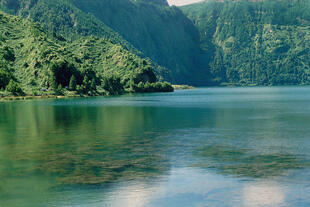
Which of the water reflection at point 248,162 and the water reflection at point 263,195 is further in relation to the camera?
the water reflection at point 248,162

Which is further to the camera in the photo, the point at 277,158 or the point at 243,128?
the point at 243,128

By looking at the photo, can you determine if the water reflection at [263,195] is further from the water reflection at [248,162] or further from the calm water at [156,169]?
the water reflection at [248,162]

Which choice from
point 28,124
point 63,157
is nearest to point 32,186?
point 63,157

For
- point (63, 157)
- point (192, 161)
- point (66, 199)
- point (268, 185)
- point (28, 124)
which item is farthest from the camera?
point (28, 124)

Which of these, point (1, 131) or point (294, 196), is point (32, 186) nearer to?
point (294, 196)

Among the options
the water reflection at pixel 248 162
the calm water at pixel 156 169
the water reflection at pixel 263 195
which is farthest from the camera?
the water reflection at pixel 248 162

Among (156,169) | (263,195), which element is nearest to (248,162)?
(156,169)

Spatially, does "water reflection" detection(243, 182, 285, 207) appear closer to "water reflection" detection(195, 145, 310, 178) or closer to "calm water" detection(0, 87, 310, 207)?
"calm water" detection(0, 87, 310, 207)

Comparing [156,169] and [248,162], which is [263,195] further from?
[248,162]

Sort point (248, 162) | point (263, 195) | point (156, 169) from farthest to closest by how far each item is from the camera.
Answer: point (248, 162) < point (156, 169) < point (263, 195)

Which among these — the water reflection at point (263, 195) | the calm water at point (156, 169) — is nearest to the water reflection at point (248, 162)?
the calm water at point (156, 169)

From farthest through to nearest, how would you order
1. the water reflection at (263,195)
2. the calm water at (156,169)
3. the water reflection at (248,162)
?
the water reflection at (248,162) → the calm water at (156,169) → the water reflection at (263,195)

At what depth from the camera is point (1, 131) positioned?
85438 mm

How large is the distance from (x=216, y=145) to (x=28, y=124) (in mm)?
50756
